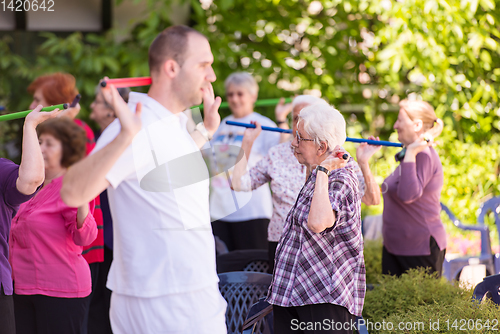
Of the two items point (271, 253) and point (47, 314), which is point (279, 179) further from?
point (47, 314)

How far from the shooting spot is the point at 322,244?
1850 mm

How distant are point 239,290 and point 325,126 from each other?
2.99 feet

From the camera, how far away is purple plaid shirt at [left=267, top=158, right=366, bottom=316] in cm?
182

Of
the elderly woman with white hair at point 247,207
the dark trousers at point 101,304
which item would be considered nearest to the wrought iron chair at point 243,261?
the elderly woman with white hair at point 247,207

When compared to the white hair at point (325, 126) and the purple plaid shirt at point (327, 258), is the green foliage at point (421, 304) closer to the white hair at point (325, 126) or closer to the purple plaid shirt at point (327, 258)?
the purple plaid shirt at point (327, 258)

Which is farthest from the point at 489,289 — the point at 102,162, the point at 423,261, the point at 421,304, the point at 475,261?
the point at 102,162

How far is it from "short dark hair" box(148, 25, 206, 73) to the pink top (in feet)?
3.17

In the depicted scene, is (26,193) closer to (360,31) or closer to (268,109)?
(268,109)

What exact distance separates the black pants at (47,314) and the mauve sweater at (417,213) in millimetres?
1670

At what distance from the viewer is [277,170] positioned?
268cm

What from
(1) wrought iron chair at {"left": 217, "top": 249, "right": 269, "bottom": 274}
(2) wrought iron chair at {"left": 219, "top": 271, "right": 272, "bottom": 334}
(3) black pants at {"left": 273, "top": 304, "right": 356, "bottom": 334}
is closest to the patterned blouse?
(1) wrought iron chair at {"left": 217, "top": 249, "right": 269, "bottom": 274}

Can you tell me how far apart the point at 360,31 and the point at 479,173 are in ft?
6.16

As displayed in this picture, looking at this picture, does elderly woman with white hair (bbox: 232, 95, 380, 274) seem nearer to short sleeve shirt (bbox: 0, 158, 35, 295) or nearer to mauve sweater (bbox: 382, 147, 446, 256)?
mauve sweater (bbox: 382, 147, 446, 256)

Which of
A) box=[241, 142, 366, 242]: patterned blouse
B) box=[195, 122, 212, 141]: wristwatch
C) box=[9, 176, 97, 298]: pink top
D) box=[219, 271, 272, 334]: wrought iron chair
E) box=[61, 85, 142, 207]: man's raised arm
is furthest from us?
box=[241, 142, 366, 242]: patterned blouse
